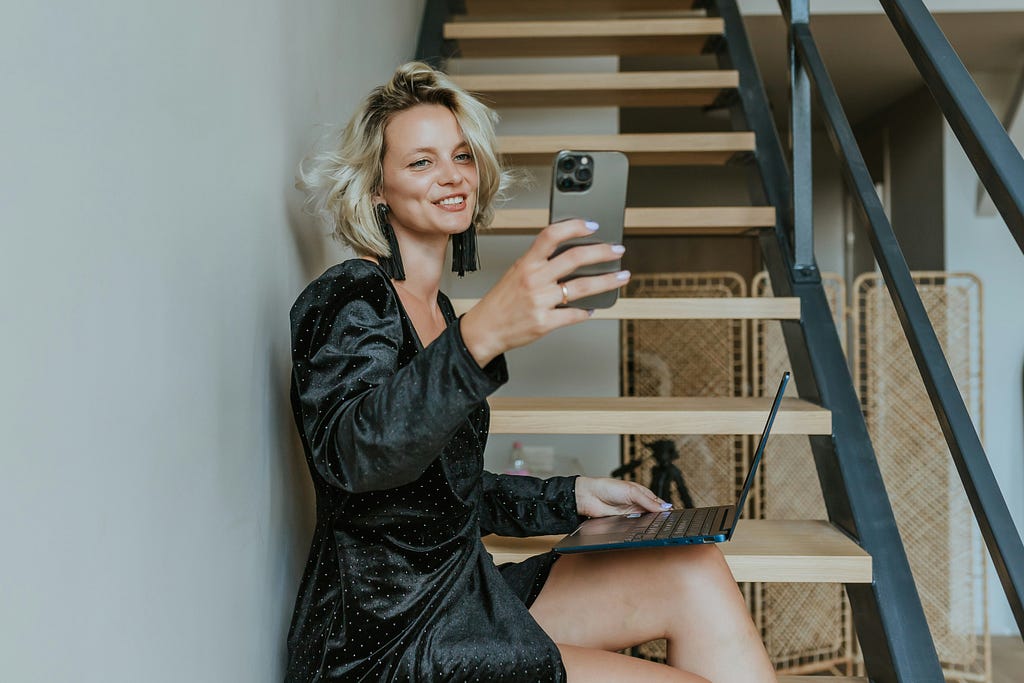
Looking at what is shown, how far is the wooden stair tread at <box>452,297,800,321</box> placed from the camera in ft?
5.98

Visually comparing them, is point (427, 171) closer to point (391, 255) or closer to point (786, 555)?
point (391, 255)

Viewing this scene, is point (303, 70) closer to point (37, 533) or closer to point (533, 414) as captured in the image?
point (533, 414)

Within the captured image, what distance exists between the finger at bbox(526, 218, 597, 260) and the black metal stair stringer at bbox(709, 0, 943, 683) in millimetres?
871

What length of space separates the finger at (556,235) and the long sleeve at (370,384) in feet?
0.32

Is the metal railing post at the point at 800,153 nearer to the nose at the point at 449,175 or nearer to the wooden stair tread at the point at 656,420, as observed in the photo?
the wooden stair tread at the point at 656,420

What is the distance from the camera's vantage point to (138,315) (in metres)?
0.77

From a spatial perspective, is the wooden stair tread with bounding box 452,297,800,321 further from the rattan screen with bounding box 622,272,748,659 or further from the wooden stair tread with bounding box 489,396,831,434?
the rattan screen with bounding box 622,272,748,659

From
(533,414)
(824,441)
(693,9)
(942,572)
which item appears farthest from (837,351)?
(942,572)

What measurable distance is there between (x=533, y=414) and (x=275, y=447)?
584 millimetres

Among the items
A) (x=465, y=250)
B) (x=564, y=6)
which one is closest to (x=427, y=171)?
(x=465, y=250)

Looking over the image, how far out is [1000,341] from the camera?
14.1 ft

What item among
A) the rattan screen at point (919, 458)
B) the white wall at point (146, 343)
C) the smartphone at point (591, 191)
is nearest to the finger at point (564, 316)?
the smartphone at point (591, 191)

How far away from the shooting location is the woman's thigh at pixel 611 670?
1.08 meters

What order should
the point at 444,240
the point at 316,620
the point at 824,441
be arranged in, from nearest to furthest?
the point at 316,620 → the point at 444,240 → the point at 824,441
